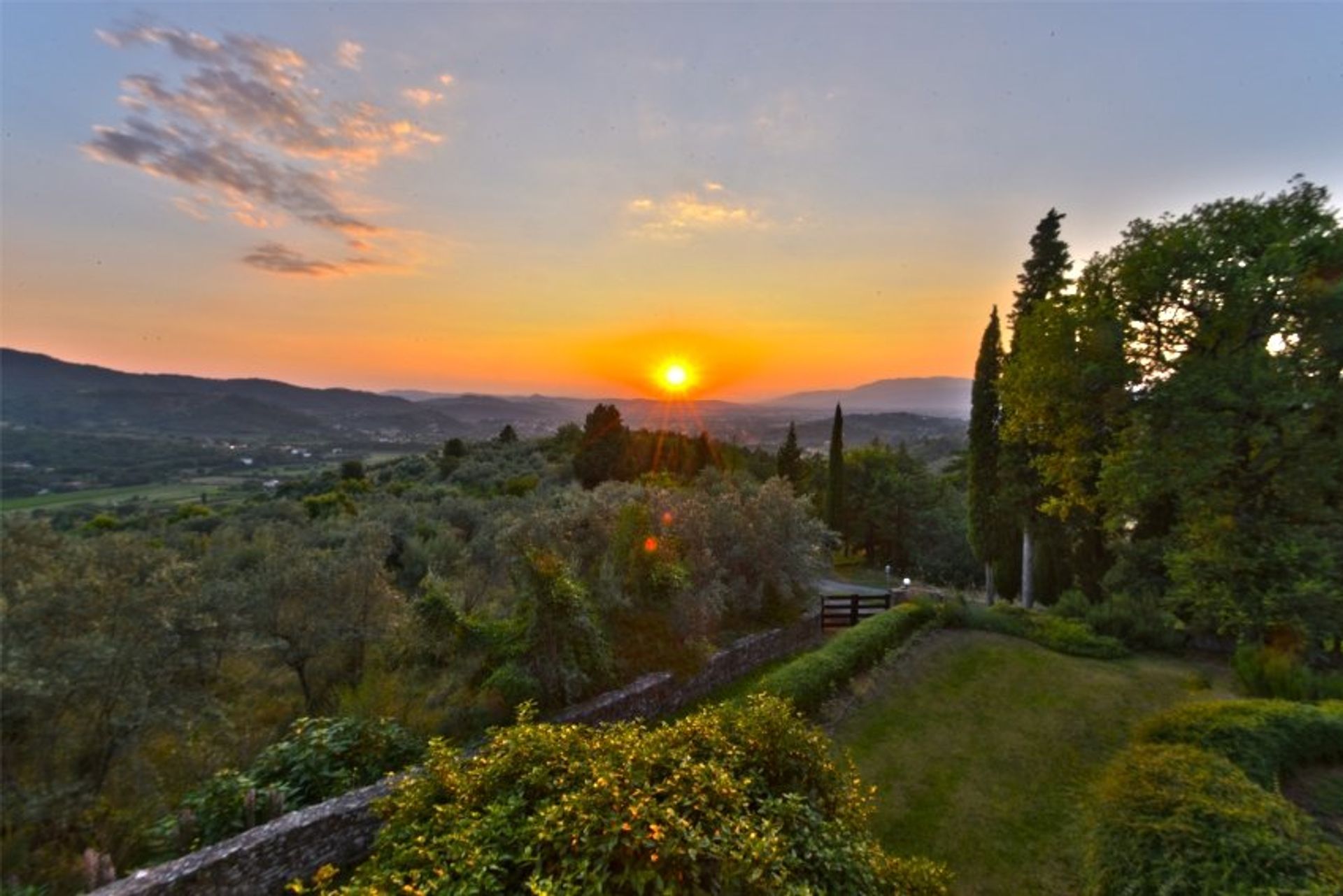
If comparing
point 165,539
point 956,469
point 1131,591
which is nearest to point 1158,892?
point 1131,591

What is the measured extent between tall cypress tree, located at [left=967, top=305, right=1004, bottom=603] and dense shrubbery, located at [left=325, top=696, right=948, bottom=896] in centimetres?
2428

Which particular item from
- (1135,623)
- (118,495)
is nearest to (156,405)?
(118,495)

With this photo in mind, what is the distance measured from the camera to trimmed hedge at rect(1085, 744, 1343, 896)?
5.22 metres

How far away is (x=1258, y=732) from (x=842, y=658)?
22.4ft

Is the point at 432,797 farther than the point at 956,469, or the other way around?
the point at 956,469

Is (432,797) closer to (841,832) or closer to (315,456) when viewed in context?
(841,832)

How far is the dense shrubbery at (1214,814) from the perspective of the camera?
5266 millimetres

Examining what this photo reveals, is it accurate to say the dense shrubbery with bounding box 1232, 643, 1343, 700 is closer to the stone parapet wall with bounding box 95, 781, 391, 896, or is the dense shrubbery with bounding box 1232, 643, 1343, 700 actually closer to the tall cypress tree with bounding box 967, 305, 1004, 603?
the tall cypress tree with bounding box 967, 305, 1004, 603

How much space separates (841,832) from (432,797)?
12.8 ft

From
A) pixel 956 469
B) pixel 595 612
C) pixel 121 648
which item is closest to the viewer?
pixel 121 648

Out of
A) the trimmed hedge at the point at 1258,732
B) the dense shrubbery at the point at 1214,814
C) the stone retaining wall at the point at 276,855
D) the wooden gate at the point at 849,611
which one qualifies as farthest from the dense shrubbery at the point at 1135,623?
the stone retaining wall at the point at 276,855

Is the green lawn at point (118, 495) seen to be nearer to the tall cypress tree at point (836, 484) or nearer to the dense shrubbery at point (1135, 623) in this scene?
the dense shrubbery at point (1135, 623)

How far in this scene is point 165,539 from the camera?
20875 mm

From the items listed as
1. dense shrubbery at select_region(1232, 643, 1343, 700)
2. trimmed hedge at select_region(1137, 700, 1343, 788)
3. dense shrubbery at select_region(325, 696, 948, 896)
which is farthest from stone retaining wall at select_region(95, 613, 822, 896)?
dense shrubbery at select_region(1232, 643, 1343, 700)
